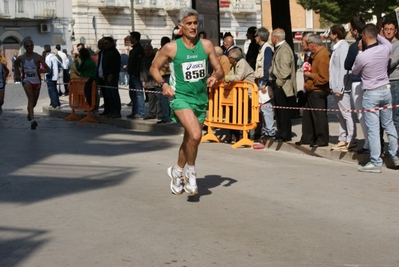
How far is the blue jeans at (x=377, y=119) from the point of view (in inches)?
443

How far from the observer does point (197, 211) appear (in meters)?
8.65

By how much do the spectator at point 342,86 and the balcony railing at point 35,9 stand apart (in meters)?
51.5

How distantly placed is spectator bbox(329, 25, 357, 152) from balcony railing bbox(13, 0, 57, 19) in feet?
169

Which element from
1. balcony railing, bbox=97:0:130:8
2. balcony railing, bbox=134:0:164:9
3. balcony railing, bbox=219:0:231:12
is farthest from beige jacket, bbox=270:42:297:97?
balcony railing, bbox=219:0:231:12

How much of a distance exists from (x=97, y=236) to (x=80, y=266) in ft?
3.21

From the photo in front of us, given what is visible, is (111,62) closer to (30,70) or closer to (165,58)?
(30,70)

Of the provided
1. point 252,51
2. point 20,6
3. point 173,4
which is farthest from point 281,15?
point 173,4

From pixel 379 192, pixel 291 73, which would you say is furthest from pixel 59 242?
pixel 291 73

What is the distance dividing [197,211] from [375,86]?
146 inches

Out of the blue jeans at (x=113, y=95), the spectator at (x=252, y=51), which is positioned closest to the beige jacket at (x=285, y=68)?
the spectator at (x=252, y=51)

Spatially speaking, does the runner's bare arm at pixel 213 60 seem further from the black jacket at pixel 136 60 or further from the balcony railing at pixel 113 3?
the balcony railing at pixel 113 3

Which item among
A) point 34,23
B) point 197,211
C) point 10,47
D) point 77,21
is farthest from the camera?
point 77,21

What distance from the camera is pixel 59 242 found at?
7336 mm

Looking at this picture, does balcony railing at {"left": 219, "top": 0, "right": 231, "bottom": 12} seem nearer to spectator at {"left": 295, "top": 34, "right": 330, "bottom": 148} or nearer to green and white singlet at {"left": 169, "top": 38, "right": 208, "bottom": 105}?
spectator at {"left": 295, "top": 34, "right": 330, "bottom": 148}
